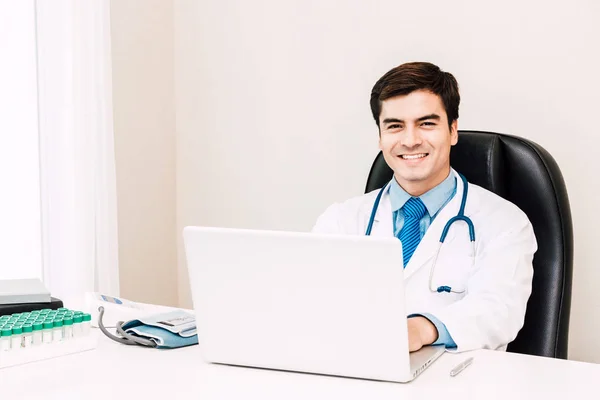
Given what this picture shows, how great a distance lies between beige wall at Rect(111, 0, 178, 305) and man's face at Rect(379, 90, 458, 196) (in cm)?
130

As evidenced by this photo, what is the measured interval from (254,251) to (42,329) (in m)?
0.42

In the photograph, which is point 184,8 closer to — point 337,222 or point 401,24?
point 401,24

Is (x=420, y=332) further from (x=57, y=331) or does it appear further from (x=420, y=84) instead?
(x=420, y=84)

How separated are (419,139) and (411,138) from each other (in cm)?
2

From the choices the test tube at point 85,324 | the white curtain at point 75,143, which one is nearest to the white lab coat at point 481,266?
the test tube at point 85,324

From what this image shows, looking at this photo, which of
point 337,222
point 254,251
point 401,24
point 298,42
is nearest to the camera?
point 254,251

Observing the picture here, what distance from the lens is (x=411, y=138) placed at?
1.87 meters

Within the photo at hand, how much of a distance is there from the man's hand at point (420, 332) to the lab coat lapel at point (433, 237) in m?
0.39

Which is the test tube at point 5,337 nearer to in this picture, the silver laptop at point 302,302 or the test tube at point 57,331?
the test tube at point 57,331

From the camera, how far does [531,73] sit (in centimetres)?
230

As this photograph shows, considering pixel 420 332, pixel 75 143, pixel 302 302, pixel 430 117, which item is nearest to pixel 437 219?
pixel 430 117

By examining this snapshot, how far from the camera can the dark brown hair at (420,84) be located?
1872mm

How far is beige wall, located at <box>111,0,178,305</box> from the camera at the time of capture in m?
2.85

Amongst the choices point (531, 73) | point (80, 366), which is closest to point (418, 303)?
point (80, 366)
